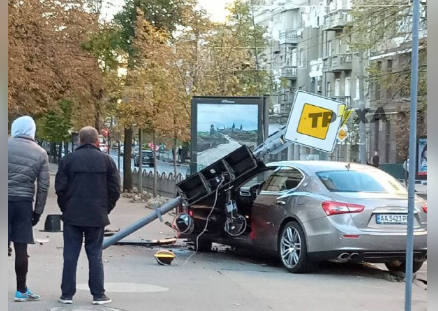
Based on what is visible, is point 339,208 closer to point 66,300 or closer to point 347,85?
point 66,300

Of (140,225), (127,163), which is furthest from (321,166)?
(127,163)

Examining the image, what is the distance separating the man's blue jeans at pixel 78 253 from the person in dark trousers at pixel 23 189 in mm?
376

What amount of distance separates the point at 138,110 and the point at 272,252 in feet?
54.6

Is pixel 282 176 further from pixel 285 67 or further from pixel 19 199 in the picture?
pixel 285 67

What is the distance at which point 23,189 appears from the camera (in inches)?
315

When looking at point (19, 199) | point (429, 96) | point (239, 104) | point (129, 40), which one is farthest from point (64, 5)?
point (429, 96)

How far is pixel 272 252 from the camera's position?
38.9 ft

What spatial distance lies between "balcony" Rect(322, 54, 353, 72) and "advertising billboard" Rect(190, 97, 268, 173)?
1605 inches

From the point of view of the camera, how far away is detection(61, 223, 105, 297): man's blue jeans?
8227mm

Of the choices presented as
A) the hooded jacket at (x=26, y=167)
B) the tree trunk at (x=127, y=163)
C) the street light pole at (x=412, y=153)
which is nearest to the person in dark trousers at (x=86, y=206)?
the hooded jacket at (x=26, y=167)

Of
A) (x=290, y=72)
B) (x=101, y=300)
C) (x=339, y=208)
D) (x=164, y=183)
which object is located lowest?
(x=164, y=183)

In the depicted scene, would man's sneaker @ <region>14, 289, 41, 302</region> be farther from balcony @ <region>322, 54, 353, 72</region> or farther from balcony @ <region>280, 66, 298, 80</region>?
balcony @ <region>280, 66, 298, 80</region>

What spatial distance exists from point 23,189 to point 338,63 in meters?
52.3

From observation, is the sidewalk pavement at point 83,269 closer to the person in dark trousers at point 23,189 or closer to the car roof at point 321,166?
the person in dark trousers at point 23,189
